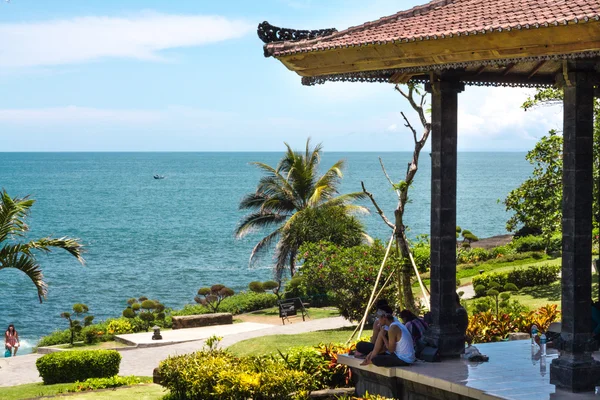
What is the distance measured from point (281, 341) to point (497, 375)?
12.1 meters

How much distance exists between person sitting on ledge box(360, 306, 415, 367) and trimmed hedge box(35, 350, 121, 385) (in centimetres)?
997

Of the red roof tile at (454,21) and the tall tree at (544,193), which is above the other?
the red roof tile at (454,21)

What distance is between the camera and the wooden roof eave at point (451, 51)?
9.58 meters

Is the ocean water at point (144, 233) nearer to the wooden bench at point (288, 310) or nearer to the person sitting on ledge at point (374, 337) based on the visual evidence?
the wooden bench at point (288, 310)

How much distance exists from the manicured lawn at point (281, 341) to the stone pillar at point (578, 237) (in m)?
11.6

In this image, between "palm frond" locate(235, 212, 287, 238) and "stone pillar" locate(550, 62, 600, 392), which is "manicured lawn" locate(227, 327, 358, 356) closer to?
"stone pillar" locate(550, 62, 600, 392)

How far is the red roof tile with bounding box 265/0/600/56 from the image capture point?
9.71 m

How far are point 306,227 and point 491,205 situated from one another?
103 m

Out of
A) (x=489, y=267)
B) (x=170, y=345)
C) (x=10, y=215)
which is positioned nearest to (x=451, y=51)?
(x=10, y=215)

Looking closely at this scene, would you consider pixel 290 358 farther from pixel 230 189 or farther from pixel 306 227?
pixel 230 189

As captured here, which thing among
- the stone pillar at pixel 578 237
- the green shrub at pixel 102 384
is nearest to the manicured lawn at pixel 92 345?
the green shrub at pixel 102 384

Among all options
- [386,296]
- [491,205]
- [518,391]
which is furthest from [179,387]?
[491,205]

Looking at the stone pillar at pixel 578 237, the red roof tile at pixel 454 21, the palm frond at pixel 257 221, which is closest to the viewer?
the red roof tile at pixel 454 21

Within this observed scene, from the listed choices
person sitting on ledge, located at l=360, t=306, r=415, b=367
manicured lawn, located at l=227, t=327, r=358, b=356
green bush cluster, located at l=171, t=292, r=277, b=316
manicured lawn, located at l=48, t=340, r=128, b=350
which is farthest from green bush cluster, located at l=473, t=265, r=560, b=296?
person sitting on ledge, located at l=360, t=306, r=415, b=367
